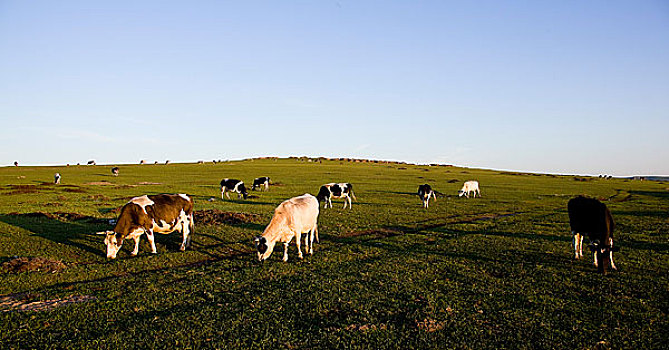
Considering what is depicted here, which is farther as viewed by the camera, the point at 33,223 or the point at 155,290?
the point at 33,223

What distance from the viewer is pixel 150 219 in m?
16.2

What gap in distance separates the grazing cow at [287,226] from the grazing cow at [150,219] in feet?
15.7

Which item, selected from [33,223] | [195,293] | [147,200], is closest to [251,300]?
[195,293]

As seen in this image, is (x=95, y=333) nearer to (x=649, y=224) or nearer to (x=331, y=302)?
(x=331, y=302)

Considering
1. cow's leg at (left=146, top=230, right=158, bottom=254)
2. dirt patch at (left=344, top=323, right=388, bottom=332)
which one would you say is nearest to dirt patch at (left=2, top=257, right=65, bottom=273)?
cow's leg at (left=146, top=230, right=158, bottom=254)

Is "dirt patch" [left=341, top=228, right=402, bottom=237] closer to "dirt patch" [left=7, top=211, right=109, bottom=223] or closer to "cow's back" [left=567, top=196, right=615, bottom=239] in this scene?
"cow's back" [left=567, top=196, right=615, bottom=239]

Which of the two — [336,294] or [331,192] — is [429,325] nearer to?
[336,294]

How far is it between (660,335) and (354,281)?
771 centimetres

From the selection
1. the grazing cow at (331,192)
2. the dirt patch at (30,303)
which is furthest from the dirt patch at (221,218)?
the dirt patch at (30,303)

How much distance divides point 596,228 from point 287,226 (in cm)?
1195

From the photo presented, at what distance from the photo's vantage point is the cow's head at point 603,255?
Result: 13.4 m

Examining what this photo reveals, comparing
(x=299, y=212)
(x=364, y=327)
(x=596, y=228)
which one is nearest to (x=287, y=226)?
(x=299, y=212)

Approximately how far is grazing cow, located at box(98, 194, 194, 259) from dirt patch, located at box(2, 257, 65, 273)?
6.15 ft

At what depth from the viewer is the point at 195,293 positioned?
11.0 m
